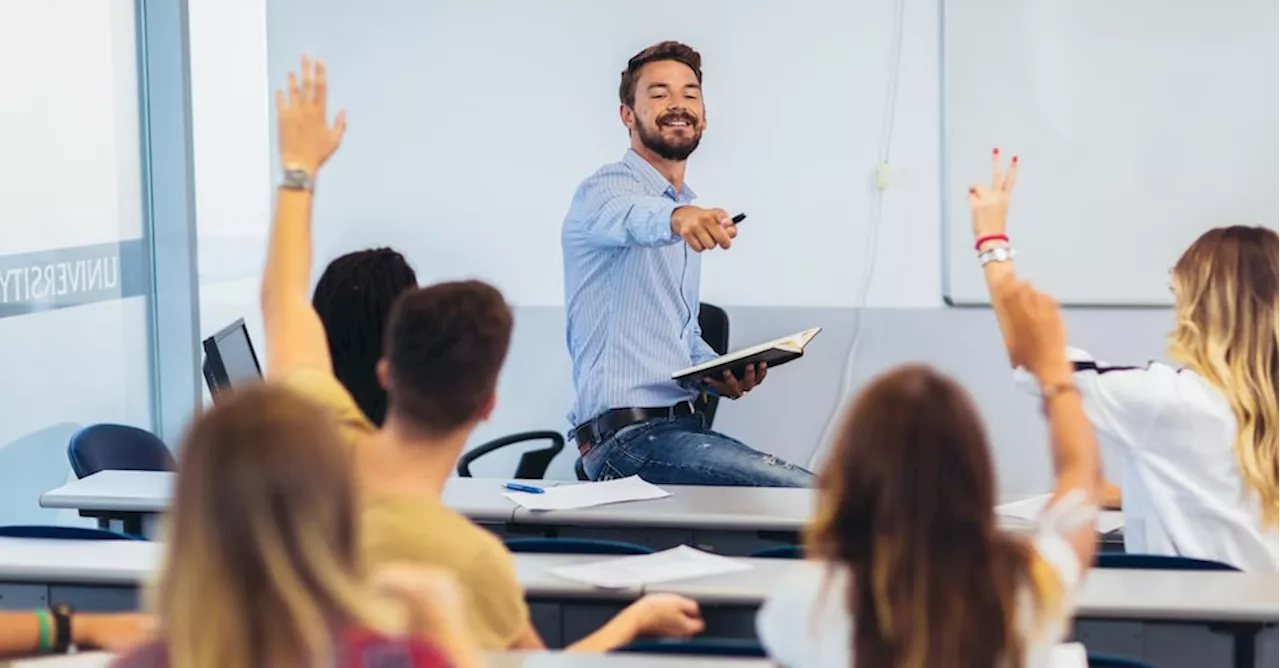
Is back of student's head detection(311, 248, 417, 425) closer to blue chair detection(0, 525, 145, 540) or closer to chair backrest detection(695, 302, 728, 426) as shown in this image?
blue chair detection(0, 525, 145, 540)

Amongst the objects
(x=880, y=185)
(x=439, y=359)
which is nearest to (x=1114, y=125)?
(x=880, y=185)

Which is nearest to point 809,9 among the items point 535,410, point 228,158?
point 535,410

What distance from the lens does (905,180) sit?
16.9 feet

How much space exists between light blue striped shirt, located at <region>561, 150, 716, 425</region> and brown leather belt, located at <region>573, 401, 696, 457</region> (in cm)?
2

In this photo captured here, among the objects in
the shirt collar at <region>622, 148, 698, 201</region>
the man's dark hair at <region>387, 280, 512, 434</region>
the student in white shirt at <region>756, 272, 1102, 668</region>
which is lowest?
the student in white shirt at <region>756, 272, 1102, 668</region>

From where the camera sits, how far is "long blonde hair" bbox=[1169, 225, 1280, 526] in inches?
Answer: 106

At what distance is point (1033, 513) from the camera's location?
3.14 m

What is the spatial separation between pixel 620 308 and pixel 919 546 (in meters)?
2.26

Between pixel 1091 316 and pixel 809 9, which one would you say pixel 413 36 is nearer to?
pixel 809 9

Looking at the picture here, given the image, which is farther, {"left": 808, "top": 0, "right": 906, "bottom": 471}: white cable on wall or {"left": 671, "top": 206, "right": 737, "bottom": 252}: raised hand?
{"left": 808, "top": 0, "right": 906, "bottom": 471}: white cable on wall

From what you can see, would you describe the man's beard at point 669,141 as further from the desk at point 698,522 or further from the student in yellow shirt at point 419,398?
the student in yellow shirt at point 419,398

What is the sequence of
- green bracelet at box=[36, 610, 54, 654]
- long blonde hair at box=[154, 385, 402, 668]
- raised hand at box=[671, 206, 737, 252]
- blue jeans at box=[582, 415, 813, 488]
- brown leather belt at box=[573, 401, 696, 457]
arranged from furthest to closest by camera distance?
brown leather belt at box=[573, 401, 696, 457]
blue jeans at box=[582, 415, 813, 488]
raised hand at box=[671, 206, 737, 252]
green bracelet at box=[36, 610, 54, 654]
long blonde hair at box=[154, 385, 402, 668]

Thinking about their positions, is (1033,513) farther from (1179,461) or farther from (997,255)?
(997,255)

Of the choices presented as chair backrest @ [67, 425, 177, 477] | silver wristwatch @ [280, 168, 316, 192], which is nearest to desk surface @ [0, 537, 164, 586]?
silver wristwatch @ [280, 168, 316, 192]
